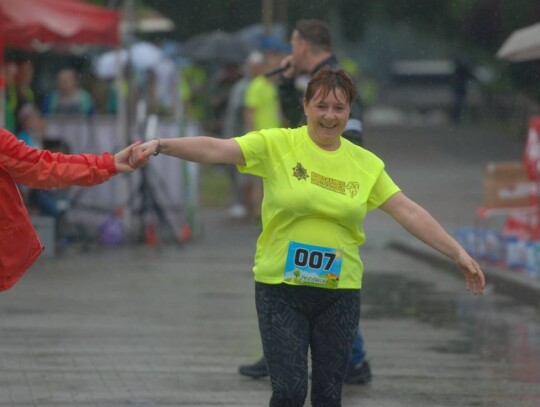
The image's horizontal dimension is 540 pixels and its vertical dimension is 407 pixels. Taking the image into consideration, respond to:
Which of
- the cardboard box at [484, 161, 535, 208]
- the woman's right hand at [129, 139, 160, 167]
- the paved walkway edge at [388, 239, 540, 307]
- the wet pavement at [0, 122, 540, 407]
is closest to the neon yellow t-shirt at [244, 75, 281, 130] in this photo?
the wet pavement at [0, 122, 540, 407]

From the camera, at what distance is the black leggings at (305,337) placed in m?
6.42

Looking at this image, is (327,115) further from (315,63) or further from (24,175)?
(315,63)

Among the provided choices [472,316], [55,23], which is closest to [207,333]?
[472,316]

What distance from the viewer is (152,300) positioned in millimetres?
13500

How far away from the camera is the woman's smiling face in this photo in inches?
260

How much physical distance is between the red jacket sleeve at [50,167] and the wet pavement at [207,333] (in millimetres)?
1965

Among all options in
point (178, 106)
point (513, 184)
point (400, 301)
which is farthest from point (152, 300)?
point (178, 106)

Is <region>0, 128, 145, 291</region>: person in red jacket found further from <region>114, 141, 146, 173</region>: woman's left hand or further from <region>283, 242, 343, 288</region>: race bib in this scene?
<region>283, 242, 343, 288</region>: race bib

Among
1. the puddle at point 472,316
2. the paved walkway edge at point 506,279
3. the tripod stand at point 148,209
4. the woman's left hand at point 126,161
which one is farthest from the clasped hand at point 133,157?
the tripod stand at point 148,209

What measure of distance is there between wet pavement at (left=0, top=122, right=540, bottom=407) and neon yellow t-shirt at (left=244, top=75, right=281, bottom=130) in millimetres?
1900

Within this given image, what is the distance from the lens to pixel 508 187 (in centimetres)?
1617

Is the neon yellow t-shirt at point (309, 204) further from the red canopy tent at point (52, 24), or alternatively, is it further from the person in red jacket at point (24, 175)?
the red canopy tent at point (52, 24)

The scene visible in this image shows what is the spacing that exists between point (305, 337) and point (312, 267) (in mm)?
316

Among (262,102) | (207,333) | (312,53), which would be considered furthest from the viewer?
(262,102)
